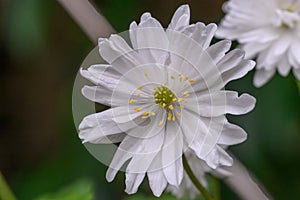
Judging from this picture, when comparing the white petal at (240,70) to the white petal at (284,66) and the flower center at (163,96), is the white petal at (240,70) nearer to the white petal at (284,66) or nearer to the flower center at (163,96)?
the flower center at (163,96)

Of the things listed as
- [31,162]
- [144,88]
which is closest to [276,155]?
[144,88]

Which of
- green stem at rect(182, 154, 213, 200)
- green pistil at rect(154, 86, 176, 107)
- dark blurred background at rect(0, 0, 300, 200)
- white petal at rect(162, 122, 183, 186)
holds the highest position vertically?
green pistil at rect(154, 86, 176, 107)

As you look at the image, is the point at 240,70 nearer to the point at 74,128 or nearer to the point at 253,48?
the point at 253,48

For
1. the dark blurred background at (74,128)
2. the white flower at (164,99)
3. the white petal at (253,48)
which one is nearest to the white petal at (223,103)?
the white flower at (164,99)

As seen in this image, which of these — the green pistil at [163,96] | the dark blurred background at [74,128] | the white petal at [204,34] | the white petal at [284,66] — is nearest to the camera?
the white petal at [204,34]

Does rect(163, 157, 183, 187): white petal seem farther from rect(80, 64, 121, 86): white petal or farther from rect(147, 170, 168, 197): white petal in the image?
rect(80, 64, 121, 86): white petal

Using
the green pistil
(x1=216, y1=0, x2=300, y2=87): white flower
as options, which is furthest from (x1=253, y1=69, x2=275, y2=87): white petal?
the green pistil
